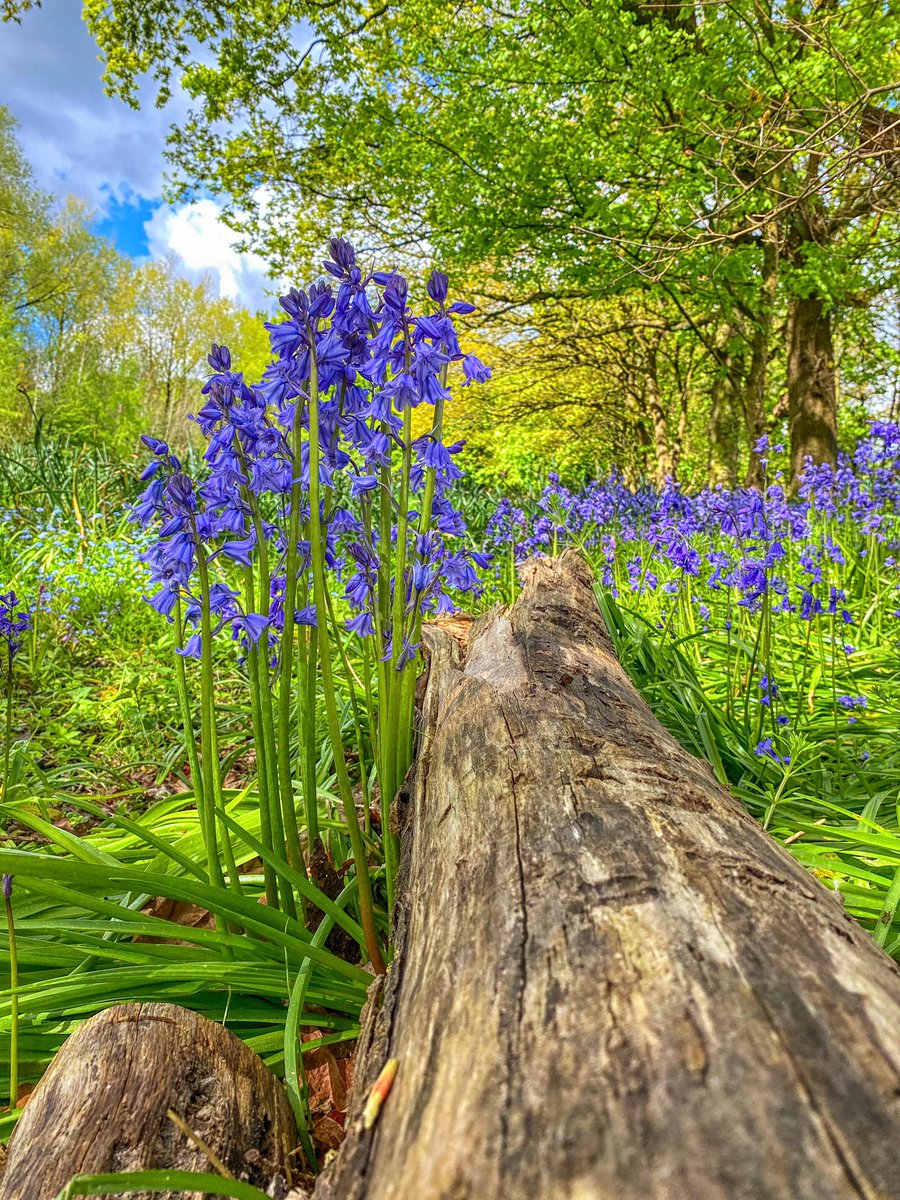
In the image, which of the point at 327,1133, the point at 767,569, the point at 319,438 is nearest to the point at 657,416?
the point at 767,569

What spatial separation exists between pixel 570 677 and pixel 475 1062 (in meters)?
1.23

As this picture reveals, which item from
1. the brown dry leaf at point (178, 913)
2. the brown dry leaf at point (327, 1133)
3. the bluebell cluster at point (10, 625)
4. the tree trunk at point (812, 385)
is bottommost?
the brown dry leaf at point (327, 1133)

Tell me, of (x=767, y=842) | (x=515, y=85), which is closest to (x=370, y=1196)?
(x=767, y=842)

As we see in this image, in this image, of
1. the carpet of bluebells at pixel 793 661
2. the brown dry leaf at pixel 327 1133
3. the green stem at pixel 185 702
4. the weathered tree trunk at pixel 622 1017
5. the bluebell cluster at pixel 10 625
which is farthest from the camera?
the bluebell cluster at pixel 10 625

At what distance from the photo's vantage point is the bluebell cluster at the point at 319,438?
1.38 meters

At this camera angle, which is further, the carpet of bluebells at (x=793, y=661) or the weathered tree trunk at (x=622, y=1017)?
the carpet of bluebells at (x=793, y=661)

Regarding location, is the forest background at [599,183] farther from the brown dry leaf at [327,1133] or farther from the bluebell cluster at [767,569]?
the brown dry leaf at [327,1133]

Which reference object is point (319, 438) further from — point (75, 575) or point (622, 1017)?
point (75, 575)

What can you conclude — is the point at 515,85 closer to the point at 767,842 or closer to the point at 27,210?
the point at 767,842

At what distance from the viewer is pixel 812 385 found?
881 cm

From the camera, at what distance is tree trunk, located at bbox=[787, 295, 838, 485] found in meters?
8.65

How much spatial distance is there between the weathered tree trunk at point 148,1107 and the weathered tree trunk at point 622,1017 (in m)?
0.24

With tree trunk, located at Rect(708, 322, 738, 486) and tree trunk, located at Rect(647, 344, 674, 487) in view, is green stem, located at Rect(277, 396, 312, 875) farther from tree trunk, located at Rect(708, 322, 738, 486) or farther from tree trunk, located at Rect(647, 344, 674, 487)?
tree trunk, located at Rect(647, 344, 674, 487)

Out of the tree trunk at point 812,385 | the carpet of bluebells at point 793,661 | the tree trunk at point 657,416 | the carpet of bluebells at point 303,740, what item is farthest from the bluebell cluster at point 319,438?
the tree trunk at point 657,416
